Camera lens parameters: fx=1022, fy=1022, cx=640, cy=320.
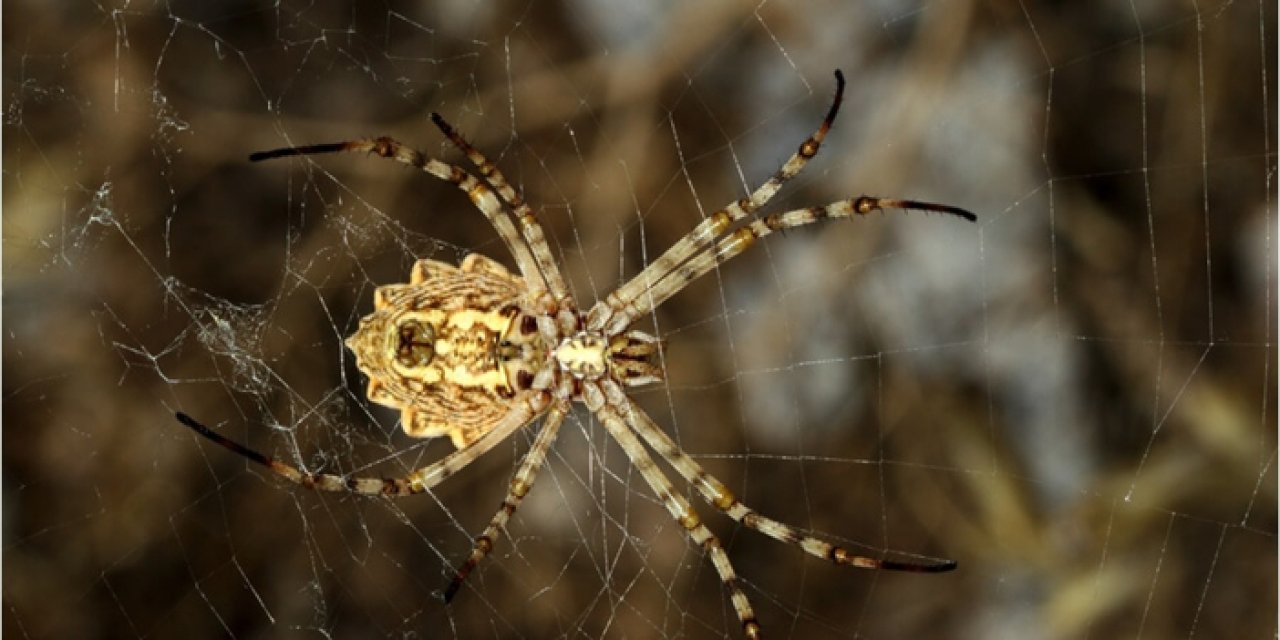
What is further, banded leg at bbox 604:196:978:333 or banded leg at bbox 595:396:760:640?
banded leg at bbox 595:396:760:640

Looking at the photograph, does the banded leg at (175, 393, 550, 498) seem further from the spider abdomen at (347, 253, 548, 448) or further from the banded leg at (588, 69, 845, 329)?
the banded leg at (588, 69, 845, 329)

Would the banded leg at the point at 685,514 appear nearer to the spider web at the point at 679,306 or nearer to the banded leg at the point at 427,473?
the banded leg at the point at 427,473

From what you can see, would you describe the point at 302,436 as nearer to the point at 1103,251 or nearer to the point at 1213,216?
the point at 1103,251

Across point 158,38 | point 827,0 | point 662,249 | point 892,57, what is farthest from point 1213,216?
point 158,38

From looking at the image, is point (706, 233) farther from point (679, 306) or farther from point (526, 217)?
point (679, 306)

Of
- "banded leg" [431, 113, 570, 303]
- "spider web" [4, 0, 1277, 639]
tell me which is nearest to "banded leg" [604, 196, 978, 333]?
"banded leg" [431, 113, 570, 303]

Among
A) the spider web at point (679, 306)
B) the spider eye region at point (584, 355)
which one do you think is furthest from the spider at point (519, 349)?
the spider web at point (679, 306)

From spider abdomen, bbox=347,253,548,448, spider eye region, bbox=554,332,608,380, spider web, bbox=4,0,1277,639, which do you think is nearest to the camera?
spider abdomen, bbox=347,253,548,448
